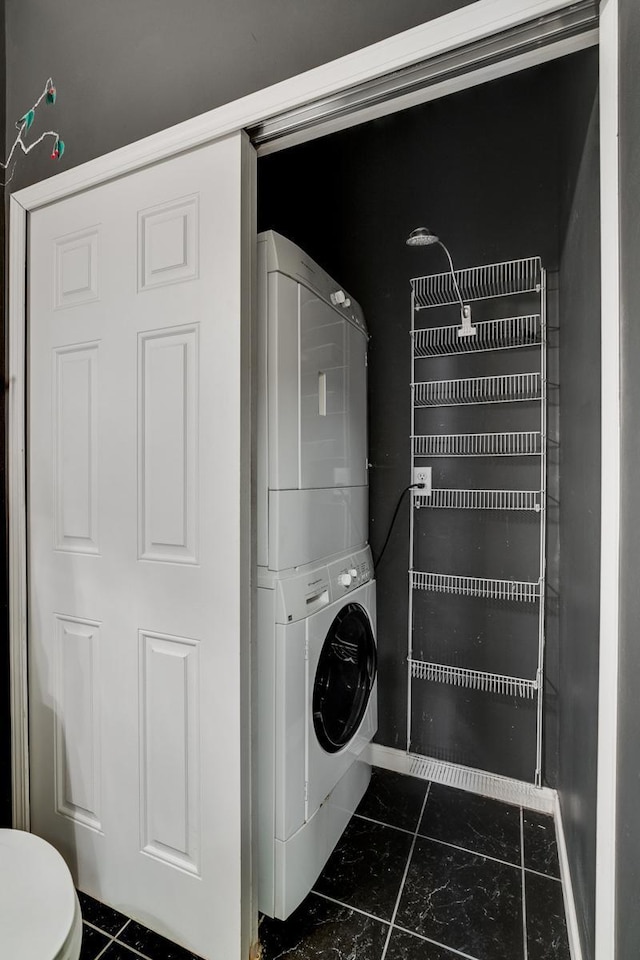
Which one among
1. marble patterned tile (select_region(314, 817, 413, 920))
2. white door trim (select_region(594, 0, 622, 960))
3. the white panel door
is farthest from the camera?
marble patterned tile (select_region(314, 817, 413, 920))

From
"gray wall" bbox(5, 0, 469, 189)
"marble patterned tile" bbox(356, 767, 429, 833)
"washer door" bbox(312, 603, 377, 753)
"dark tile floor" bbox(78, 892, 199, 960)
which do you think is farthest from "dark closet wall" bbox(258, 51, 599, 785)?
"dark tile floor" bbox(78, 892, 199, 960)

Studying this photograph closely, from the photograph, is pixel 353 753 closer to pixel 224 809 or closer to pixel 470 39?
pixel 224 809

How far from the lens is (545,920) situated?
138cm

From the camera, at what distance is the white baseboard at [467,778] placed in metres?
1.87

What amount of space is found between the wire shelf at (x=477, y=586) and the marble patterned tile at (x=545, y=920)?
91 centimetres

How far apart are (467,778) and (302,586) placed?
1.32 m

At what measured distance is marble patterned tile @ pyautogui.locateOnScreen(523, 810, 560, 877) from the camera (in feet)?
5.18

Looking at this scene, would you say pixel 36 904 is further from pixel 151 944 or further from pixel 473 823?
pixel 473 823

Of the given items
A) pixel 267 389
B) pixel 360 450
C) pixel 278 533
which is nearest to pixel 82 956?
pixel 278 533

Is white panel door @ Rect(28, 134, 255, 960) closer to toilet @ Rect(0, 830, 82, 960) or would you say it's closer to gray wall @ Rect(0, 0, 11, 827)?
gray wall @ Rect(0, 0, 11, 827)

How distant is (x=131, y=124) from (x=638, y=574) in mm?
1712

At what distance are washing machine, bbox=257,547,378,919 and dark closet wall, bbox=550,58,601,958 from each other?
2.33 ft

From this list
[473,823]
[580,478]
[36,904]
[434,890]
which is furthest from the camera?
[473,823]

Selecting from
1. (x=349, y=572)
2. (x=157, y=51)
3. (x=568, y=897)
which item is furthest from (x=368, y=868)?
(x=157, y=51)
